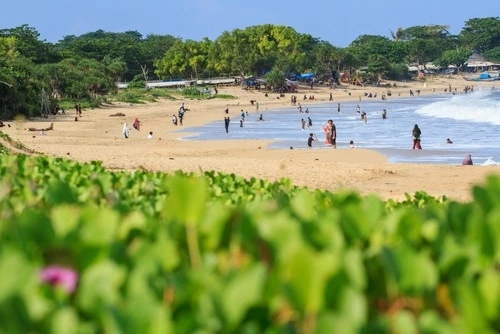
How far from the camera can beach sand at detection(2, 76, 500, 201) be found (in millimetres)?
18389

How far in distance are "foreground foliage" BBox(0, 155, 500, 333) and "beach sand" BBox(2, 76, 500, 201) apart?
7.40 ft

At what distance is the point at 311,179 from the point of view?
18.9 m

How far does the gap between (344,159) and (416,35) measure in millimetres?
131400

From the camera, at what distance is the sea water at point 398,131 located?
27.6 m

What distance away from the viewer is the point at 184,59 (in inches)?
3713

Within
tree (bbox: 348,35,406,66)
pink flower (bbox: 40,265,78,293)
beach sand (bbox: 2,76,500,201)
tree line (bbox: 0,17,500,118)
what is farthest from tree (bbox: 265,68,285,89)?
pink flower (bbox: 40,265,78,293)

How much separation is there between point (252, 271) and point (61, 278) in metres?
0.49

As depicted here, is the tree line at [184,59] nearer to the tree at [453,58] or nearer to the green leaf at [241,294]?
the tree at [453,58]

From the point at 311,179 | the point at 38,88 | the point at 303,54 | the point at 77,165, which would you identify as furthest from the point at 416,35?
the point at 77,165

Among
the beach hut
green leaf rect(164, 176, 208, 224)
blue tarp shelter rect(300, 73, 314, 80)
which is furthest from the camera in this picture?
the beach hut

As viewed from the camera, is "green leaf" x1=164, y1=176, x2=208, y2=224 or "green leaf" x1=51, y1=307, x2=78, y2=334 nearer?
"green leaf" x1=51, y1=307, x2=78, y2=334

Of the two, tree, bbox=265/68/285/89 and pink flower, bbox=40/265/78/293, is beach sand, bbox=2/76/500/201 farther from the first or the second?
tree, bbox=265/68/285/89

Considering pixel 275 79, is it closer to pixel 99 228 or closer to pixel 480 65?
pixel 480 65

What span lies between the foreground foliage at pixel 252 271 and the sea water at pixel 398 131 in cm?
2211
